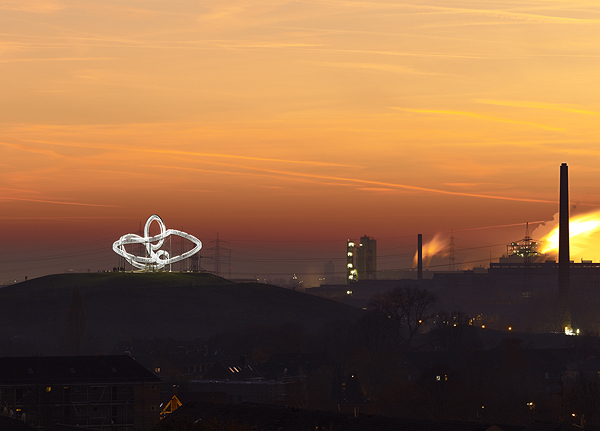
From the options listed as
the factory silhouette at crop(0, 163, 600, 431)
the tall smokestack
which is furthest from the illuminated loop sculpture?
the tall smokestack

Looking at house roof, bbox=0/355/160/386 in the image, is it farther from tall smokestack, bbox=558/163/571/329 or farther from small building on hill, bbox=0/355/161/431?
tall smokestack, bbox=558/163/571/329

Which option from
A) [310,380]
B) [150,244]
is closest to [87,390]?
[310,380]

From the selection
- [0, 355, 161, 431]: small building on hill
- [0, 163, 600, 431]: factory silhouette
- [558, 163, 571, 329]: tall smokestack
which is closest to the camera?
[0, 163, 600, 431]: factory silhouette

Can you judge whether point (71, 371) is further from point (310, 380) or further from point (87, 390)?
point (310, 380)

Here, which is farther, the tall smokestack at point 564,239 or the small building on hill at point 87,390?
the tall smokestack at point 564,239

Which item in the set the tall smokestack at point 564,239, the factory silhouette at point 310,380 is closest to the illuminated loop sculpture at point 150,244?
the factory silhouette at point 310,380

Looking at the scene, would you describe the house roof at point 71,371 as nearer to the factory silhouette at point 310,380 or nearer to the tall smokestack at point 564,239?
the factory silhouette at point 310,380

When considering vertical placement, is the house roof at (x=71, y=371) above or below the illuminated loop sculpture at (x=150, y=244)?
below

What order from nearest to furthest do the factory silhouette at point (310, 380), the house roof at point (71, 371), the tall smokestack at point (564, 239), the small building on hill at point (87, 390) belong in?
the factory silhouette at point (310, 380) → the small building on hill at point (87, 390) → the house roof at point (71, 371) → the tall smokestack at point (564, 239)
